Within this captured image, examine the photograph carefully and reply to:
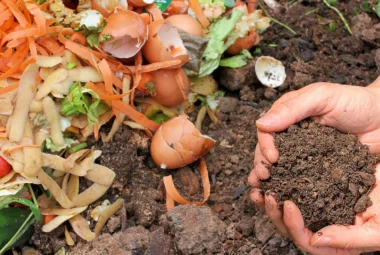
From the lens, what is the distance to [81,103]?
6.73 ft

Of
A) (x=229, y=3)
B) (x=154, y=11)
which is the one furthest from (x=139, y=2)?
(x=229, y=3)

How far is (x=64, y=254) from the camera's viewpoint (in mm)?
1985

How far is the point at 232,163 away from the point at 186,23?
0.60 meters

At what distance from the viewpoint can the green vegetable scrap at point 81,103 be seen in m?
2.06

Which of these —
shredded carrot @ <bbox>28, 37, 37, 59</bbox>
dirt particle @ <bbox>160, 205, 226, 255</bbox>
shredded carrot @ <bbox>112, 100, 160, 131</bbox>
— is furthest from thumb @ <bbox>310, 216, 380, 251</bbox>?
shredded carrot @ <bbox>28, 37, 37, 59</bbox>

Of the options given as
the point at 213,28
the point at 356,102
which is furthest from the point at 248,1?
the point at 356,102

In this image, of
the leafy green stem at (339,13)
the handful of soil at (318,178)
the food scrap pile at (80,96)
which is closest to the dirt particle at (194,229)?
the food scrap pile at (80,96)

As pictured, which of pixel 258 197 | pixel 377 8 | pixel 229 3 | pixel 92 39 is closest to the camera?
pixel 258 197

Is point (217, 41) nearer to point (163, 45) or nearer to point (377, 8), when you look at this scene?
point (163, 45)

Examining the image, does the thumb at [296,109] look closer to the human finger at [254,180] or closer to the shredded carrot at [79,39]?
the human finger at [254,180]

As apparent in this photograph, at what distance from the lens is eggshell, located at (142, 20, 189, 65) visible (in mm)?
2156

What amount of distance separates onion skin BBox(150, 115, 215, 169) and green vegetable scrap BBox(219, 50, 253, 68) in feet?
1.39

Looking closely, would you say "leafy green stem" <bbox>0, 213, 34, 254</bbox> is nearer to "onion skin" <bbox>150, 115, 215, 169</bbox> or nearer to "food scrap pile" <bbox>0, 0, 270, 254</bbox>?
"food scrap pile" <bbox>0, 0, 270, 254</bbox>

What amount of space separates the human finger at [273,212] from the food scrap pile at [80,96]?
0.37m
